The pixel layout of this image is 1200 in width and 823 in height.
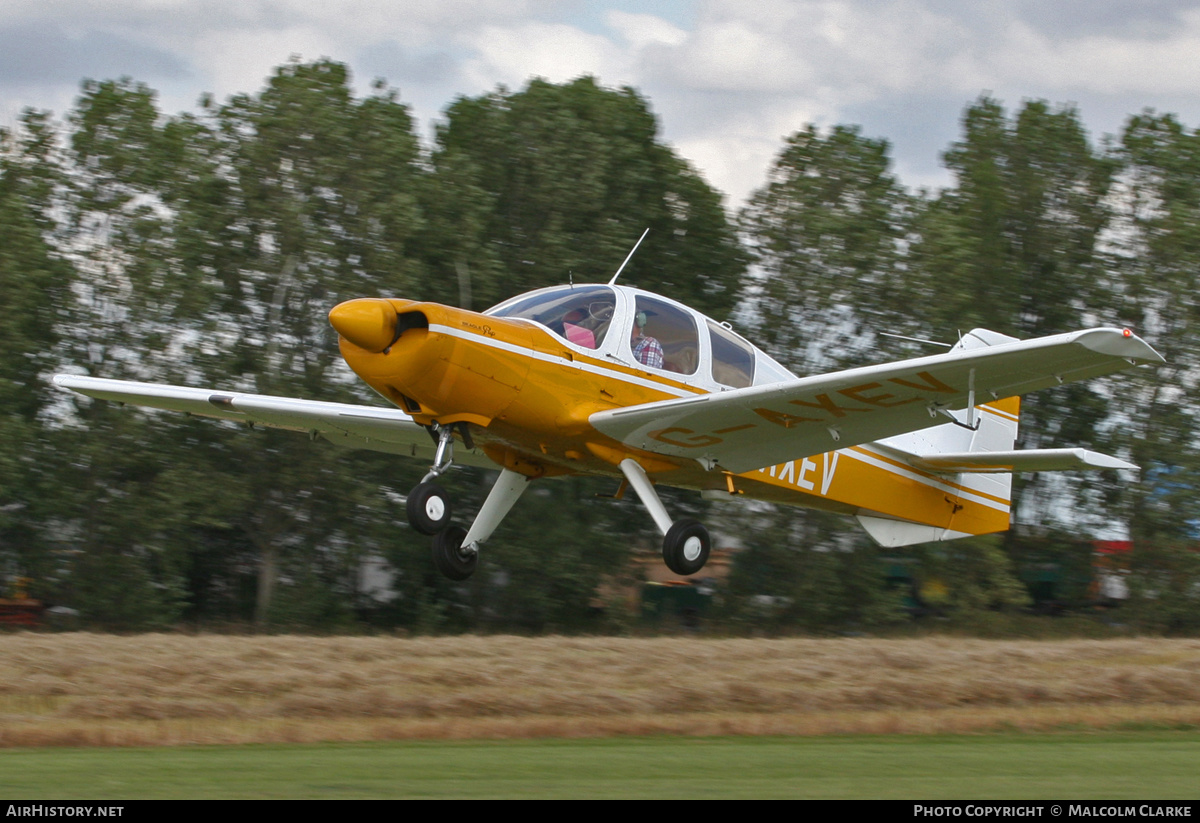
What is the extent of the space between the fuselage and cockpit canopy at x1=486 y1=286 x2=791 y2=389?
0.4 inches

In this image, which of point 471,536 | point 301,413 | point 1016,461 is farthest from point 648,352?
point 1016,461

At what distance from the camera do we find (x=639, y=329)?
10898mm

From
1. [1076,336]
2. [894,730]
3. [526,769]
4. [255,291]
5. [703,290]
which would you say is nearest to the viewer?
[526,769]

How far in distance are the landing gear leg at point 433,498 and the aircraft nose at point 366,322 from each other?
3.31 ft

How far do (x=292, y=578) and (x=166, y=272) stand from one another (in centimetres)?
610

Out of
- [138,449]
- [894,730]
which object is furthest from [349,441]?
[138,449]

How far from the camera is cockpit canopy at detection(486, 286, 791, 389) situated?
1073 centimetres

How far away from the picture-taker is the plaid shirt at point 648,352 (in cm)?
1095

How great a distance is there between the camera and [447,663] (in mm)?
11328

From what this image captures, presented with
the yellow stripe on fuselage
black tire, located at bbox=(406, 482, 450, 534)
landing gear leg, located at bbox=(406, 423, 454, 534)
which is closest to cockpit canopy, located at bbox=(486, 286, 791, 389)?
the yellow stripe on fuselage

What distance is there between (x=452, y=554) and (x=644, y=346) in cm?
258

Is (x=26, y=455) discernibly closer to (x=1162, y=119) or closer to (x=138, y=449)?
(x=138, y=449)

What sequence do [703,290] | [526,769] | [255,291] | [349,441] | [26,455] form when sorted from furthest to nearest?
[703,290] → [255,291] → [26,455] → [349,441] → [526,769]

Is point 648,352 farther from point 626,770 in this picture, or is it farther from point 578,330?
point 626,770
